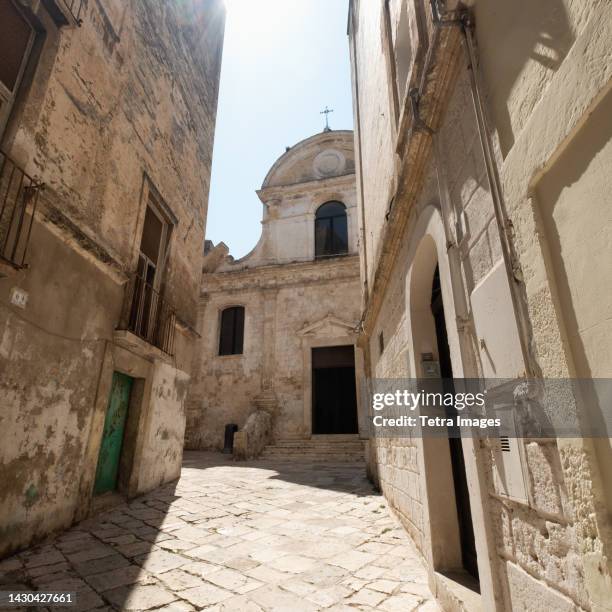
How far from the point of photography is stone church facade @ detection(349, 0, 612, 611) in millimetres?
1140

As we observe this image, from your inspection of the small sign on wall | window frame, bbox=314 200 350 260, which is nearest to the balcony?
the small sign on wall

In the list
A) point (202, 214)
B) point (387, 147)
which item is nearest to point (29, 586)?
point (387, 147)

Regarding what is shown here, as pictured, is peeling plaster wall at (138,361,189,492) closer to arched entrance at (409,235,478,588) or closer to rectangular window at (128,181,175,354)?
rectangular window at (128,181,175,354)

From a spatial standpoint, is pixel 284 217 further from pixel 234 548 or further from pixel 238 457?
pixel 234 548

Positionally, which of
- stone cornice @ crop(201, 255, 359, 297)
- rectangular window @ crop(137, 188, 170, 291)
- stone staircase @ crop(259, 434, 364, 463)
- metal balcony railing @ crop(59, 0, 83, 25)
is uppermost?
stone cornice @ crop(201, 255, 359, 297)

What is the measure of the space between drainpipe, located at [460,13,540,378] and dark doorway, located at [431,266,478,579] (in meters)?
1.79

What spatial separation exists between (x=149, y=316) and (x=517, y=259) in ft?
19.2

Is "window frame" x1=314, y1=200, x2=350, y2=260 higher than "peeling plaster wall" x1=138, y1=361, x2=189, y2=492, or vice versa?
"window frame" x1=314, y1=200, x2=350, y2=260

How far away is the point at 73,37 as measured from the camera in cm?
472

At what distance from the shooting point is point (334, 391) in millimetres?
14406

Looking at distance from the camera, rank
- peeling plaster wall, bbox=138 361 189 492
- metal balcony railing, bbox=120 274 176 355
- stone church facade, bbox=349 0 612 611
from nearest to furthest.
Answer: stone church facade, bbox=349 0 612 611 < metal balcony railing, bbox=120 274 176 355 < peeling plaster wall, bbox=138 361 189 492

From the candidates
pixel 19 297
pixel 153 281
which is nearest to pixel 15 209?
pixel 19 297

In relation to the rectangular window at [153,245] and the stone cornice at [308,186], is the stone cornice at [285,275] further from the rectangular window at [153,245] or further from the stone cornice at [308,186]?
the rectangular window at [153,245]

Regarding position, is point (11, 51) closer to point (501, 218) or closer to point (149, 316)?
point (149, 316)
